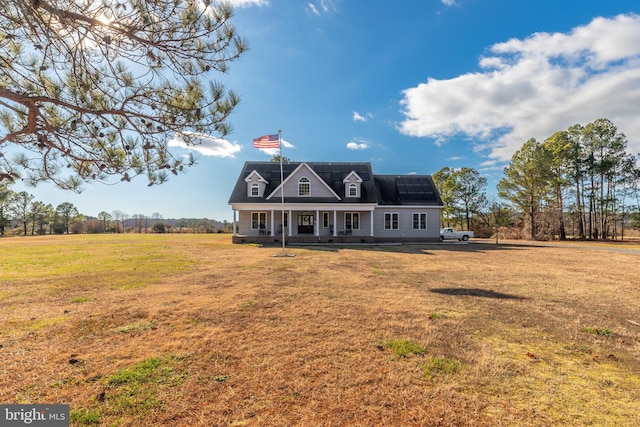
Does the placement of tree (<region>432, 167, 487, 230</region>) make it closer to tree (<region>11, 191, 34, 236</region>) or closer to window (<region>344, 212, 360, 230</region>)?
window (<region>344, 212, 360, 230</region>)

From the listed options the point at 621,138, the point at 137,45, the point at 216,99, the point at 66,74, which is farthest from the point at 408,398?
the point at 621,138

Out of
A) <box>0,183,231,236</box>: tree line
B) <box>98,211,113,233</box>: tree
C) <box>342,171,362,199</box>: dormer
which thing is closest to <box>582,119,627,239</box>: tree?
<box>342,171,362,199</box>: dormer

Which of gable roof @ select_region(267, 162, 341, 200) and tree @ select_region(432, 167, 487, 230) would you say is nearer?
gable roof @ select_region(267, 162, 341, 200)

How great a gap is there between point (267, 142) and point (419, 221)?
57.7 feet

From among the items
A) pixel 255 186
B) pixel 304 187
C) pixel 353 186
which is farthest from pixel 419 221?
pixel 255 186

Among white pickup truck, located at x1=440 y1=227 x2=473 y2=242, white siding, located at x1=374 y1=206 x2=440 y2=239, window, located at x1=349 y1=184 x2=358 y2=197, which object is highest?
window, located at x1=349 y1=184 x2=358 y2=197

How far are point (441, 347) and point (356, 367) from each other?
1479 mm

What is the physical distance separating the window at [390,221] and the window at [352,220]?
281 centimetres

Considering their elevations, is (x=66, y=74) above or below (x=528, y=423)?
above

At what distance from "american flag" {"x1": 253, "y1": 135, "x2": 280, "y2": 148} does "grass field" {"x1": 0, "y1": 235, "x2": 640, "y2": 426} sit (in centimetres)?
1049

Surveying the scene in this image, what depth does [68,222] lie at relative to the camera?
193ft

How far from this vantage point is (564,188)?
35.3 m

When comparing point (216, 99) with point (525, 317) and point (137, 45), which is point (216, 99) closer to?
point (137, 45)

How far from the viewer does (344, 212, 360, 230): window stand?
27.2 metres
